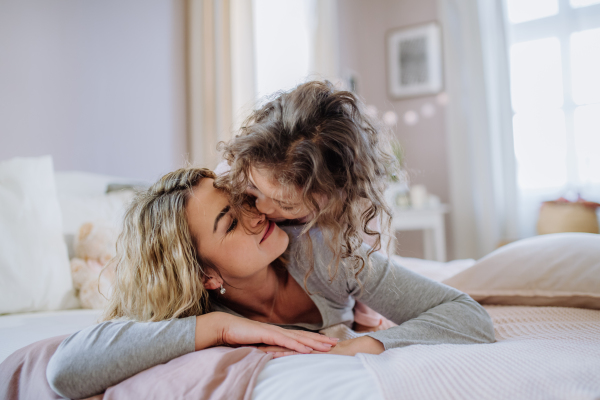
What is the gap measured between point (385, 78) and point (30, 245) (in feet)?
10.6

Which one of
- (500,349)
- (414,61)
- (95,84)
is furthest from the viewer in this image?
(414,61)

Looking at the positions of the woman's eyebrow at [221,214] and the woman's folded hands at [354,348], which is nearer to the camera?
the woman's folded hands at [354,348]

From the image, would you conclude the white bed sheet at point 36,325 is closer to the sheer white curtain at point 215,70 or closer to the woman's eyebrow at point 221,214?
the woman's eyebrow at point 221,214

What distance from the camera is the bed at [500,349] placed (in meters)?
0.57

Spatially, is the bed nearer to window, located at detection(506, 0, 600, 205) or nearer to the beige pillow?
the beige pillow

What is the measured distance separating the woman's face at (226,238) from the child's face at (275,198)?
0.03 metres

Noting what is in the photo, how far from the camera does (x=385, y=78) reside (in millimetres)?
3852

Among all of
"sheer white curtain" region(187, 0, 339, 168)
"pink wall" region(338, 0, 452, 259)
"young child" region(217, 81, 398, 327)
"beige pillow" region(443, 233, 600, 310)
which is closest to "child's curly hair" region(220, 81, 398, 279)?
"young child" region(217, 81, 398, 327)

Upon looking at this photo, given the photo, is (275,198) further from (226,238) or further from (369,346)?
(369,346)

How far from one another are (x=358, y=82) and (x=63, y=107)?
251 cm

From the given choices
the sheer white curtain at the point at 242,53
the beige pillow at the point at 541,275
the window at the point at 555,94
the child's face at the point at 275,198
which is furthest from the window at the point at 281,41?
the child's face at the point at 275,198

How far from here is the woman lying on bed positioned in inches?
29.8

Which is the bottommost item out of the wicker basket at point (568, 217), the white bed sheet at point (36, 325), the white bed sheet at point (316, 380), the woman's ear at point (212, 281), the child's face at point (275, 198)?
the white bed sheet at point (36, 325)

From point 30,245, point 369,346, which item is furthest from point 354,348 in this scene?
point 30,245
